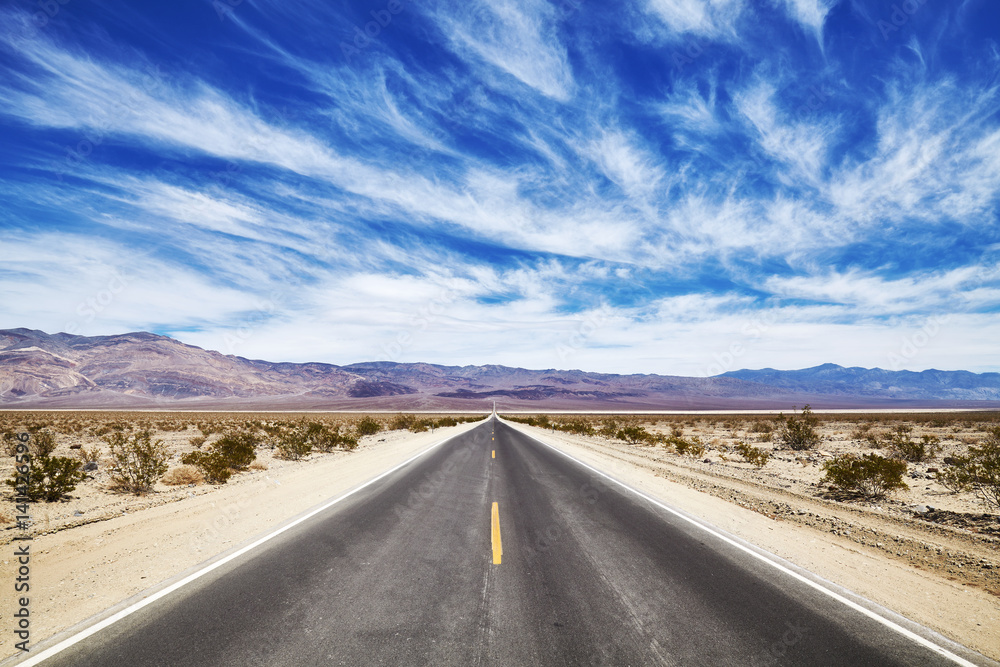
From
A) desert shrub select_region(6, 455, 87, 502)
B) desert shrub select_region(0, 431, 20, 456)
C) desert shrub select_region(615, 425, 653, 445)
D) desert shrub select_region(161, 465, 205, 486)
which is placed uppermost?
desert shrub select_region(6, 455, 87, 502)

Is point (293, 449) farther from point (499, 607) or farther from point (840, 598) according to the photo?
point (840, 598)

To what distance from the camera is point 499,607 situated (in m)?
4.43

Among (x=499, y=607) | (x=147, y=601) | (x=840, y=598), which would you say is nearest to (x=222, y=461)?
(x=147, y=601)

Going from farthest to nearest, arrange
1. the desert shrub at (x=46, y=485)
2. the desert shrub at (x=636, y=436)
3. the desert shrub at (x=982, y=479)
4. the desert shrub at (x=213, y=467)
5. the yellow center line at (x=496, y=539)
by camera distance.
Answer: the desert shrub at (x=636, y=436) → the desert shrub at (x=213, y=467) → the desert shrub at (x=46, y=485) → the desert shrub at (x=982, y=479) → the yellow center line at (x=496, y=539)

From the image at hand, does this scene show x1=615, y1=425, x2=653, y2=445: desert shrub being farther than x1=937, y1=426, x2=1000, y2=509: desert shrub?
Yes

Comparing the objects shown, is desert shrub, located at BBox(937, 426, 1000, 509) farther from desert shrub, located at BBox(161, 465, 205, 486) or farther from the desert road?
desert shrub, located at BBox(161, 465, 205, 486)

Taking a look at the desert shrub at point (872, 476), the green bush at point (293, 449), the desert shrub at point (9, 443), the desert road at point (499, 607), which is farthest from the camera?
the green bush at point (293, 449)

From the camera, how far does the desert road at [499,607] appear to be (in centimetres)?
361

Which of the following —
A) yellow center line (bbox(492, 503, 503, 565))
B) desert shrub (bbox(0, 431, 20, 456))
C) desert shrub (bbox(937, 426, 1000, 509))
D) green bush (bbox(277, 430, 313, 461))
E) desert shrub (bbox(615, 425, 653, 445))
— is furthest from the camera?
desert shrub (bbox(615, 425, 653, 445))

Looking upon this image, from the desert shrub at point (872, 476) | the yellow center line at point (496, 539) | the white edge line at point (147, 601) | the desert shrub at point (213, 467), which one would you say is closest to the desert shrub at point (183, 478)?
the desert shrub at point (213, 467)

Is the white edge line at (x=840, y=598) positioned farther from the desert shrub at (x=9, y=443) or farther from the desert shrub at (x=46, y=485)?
the desert shrub at (x=9, y=443)

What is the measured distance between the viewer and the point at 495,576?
528 cm

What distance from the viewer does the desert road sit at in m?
3.61

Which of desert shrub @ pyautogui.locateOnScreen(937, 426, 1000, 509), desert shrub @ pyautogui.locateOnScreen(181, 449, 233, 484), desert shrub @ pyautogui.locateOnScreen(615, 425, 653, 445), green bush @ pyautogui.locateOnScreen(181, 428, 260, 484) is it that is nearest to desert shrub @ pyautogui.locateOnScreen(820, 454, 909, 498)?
desert shrub @ pyautogui.locateOnScreen(937, 426, 1000, 509)
